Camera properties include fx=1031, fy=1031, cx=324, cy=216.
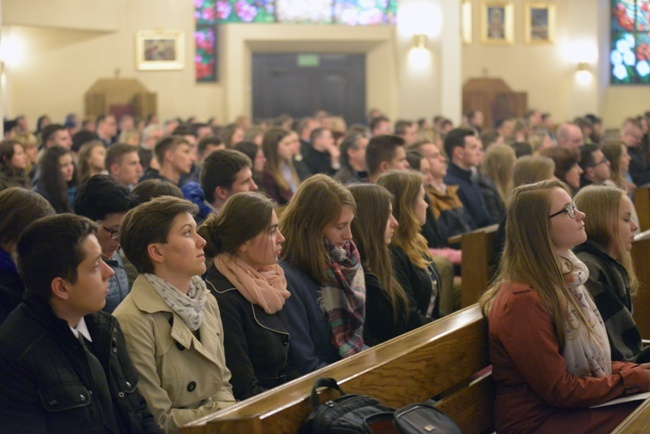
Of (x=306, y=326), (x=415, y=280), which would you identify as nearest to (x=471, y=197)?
(x=415, y=280)

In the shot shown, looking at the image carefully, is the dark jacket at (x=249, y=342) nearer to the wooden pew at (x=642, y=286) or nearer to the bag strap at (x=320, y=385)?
the bag strap at (x=320, y=385)

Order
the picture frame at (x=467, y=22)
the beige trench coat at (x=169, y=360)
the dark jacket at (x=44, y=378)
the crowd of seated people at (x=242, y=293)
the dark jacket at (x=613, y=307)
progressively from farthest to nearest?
1. the picture frame at (x=467, y=22)
2. the dark jacket at (x=613, y=307)
3. the beige trench coat at (x=169, y=360)
4. the crowd of seated people at (x=242, y=293)
5. the dark jacket at (x=44, y=378)

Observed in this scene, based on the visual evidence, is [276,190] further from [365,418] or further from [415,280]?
[365,418]

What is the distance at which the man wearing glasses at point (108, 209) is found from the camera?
4684 millimetres

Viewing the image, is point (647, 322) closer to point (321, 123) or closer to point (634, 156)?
point (634, 156)

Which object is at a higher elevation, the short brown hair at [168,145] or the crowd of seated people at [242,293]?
the short brown hair at [168,145]

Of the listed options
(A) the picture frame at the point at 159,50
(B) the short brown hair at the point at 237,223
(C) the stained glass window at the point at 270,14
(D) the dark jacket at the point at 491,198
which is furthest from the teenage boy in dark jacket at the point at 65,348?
(C) the stained glass window at the point at 270,14

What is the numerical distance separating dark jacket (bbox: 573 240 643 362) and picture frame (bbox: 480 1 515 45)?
20.7 m

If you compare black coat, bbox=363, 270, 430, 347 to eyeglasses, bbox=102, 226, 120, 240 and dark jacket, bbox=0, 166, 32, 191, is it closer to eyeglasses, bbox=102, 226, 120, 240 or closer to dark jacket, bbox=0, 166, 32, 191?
eyeglasses, bbox=102, 226, 120, 240

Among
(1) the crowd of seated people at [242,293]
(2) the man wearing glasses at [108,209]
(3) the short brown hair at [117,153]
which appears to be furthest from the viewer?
(3) the short brown hair at [117,153]

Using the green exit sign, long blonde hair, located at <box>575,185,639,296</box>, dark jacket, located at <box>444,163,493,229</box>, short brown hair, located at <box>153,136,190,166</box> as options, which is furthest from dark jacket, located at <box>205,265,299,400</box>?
the green exit sign

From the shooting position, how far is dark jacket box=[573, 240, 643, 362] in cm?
481

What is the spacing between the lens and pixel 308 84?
82.0 ft

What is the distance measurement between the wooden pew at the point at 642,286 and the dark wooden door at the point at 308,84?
737 inches
